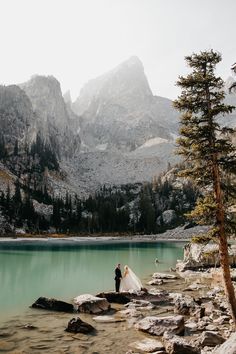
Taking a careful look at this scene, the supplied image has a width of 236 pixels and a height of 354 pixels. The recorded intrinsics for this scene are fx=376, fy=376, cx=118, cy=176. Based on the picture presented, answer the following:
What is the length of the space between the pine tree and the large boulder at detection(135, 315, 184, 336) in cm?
304

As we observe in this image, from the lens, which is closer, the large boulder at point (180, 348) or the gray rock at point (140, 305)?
the large boulder at point (180, 348)

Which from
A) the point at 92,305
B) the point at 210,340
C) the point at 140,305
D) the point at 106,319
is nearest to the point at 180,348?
the point at 210,340

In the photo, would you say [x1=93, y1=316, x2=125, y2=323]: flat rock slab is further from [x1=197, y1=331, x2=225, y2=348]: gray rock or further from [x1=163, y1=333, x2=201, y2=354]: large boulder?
[x1=163, y1=333, x2=201, y2=354]: large boulder

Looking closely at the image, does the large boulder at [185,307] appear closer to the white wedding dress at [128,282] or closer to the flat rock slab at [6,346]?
the white wedding dress at [128,282]

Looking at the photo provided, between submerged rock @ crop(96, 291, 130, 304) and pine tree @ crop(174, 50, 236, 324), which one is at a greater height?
pine tree @ crop(174, 50, 236, 324)

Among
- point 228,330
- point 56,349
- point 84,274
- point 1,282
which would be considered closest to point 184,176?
point 228,330

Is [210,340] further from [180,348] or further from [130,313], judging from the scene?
[130,313]

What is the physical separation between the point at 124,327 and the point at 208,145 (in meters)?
10.2

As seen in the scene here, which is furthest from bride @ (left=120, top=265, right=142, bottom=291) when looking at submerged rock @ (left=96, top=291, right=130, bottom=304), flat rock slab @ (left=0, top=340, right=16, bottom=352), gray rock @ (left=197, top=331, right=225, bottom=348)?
flat rock slab @ (left=0, top=340, right=16, bottom=352)

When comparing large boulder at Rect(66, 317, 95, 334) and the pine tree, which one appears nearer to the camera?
the pine tree

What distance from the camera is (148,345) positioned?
16.0 meters

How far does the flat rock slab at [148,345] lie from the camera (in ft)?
51.0

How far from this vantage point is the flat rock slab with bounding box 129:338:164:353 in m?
15.5

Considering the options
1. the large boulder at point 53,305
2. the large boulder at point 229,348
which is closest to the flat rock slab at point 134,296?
the large boulder at point 53,305
